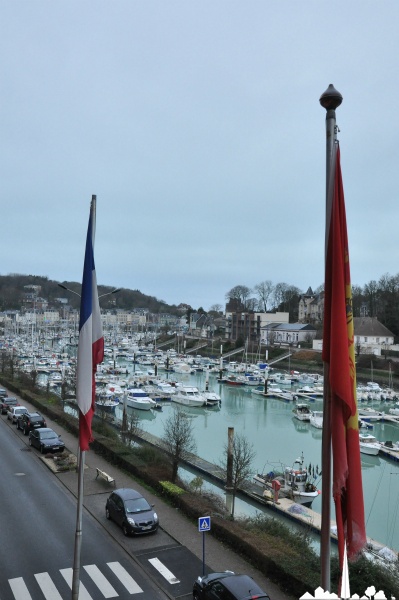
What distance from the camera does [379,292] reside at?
100625mm

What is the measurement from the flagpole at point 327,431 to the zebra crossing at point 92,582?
7437mm

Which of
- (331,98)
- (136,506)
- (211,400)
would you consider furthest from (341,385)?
(211,400)

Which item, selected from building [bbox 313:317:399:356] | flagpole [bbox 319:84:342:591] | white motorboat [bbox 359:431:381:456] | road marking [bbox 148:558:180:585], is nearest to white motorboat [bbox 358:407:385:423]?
white motorboat [bbox 359:431:381:456]

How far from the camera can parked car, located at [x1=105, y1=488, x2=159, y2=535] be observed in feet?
44.5

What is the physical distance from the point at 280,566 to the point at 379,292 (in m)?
95.7

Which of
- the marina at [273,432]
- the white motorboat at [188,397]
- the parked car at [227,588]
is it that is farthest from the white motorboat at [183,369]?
the parked car at [227,588]

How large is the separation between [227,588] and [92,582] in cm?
338

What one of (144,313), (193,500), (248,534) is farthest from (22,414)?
(144,313)

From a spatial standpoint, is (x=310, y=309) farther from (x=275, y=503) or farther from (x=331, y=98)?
(x=331, y=98)

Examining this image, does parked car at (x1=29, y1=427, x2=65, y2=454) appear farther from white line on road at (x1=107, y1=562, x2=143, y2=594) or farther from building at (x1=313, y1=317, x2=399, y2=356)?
building at (x1=313, y1=317, x2=399, y2=356)

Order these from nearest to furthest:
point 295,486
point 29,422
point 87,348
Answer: point 87,348 < point 295,486 < point 29,422

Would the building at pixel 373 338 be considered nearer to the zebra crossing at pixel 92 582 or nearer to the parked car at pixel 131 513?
the parked car at pixel 131 513

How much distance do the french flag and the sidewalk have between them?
19.3 ft

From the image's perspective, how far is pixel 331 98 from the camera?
16.5 ft
